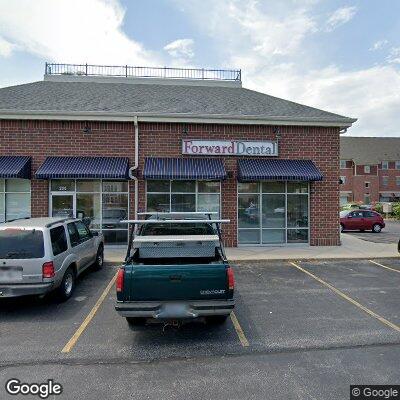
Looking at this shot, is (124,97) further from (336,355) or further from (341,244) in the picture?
(336,355)

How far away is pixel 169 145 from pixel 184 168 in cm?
130

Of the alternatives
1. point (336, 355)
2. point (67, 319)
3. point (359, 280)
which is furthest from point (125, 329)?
point (359, 280)

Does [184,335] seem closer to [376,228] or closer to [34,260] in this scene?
[34,260]

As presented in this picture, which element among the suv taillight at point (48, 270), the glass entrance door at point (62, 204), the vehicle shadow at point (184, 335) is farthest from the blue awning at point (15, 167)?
the vehicle shadow at point (184, 335)

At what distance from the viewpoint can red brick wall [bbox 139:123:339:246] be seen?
524 inches

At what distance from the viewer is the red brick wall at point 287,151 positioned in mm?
13320

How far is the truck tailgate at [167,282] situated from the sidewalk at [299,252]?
6.30m

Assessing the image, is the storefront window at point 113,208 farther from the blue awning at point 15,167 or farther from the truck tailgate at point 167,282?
the truck tailgate at point 167,282

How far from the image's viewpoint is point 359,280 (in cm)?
866

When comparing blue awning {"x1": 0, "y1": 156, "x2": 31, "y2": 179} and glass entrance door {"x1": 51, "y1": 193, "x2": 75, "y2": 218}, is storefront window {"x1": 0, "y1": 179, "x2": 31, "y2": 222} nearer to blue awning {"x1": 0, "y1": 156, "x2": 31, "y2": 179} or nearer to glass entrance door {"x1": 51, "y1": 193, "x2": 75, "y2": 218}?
blue awning {"x1": 0, "y1": 156, "x2": 31, "y2": 179}

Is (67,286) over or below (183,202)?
below

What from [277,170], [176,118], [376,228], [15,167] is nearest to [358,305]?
[277,170]

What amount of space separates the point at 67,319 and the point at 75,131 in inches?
356

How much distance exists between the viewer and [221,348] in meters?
4.76
